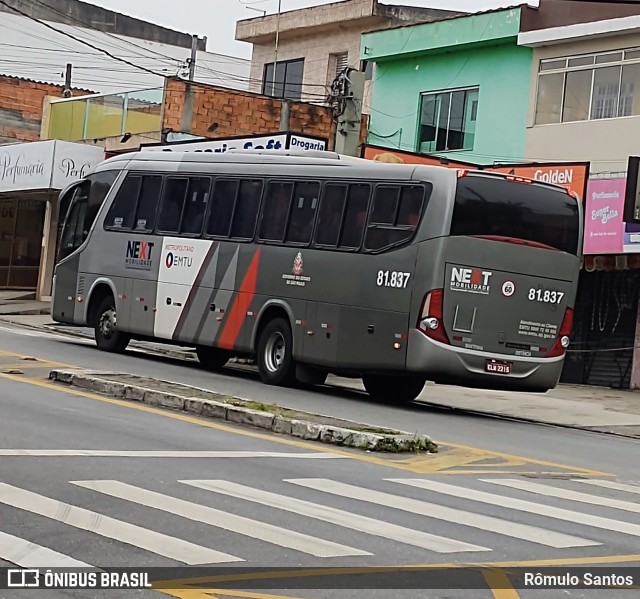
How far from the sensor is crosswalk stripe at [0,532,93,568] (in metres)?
6.74

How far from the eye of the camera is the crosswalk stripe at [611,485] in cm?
1130

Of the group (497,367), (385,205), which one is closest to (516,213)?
(385,205)

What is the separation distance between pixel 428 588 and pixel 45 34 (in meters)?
54.6

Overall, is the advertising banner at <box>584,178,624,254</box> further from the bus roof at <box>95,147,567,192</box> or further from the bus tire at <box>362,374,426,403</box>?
the bus tire at <box>362,374,426,403</box>

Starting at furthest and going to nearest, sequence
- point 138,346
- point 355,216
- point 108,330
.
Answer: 1. point 138,346
2. point 108,330
3. point 355,216

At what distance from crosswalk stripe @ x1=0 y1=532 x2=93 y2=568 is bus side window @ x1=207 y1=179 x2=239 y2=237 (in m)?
14.0

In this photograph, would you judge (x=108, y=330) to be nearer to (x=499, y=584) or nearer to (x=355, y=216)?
(x=355, y=216)

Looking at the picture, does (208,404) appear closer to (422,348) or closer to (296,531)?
(422,348)

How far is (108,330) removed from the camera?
2350 cm

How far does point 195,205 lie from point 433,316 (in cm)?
584

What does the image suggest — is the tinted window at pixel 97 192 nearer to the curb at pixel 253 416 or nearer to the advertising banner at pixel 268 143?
the advertising banner at pixel 268 143

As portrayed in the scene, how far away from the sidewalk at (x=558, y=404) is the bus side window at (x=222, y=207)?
12.9 feet

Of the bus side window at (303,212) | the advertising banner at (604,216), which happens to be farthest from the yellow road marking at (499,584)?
the advertising banner at (604,216)

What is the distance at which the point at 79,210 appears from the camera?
24.6 meters
